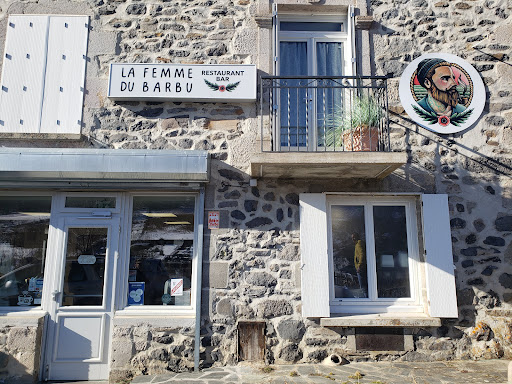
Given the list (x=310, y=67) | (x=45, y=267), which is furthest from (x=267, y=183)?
(x=45, y=267)

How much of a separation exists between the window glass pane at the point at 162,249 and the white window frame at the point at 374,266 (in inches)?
73.5

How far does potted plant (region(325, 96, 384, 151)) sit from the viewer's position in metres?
5.02

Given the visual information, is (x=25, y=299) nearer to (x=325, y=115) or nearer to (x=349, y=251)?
(x=349, y=251)

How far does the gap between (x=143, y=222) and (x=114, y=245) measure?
46cm

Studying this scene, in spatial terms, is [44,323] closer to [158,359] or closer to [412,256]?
[158,359]

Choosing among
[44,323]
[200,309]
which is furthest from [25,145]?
[200,309]

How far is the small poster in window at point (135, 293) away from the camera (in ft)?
17.4

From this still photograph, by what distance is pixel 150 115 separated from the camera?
5.61 metres

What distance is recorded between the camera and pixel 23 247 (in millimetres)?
5410

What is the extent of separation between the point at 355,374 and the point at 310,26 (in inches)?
185

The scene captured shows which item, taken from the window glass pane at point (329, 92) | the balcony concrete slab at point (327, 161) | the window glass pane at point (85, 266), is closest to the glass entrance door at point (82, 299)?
the window glass pane at point (85, 266)

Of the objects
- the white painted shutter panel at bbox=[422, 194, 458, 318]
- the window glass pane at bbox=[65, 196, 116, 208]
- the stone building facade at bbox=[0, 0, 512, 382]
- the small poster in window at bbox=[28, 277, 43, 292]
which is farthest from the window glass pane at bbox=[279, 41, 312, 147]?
the small poster in window at bbox=[28, 277, 43, 292]

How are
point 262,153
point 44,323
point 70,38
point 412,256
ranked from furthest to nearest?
1. point 70,38
2. point 412,256
3. point 44,323
4. point 262,153

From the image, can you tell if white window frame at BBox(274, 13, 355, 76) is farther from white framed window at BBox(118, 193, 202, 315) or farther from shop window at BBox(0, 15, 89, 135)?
shop window at BBox(0, 15, 89, 135)
